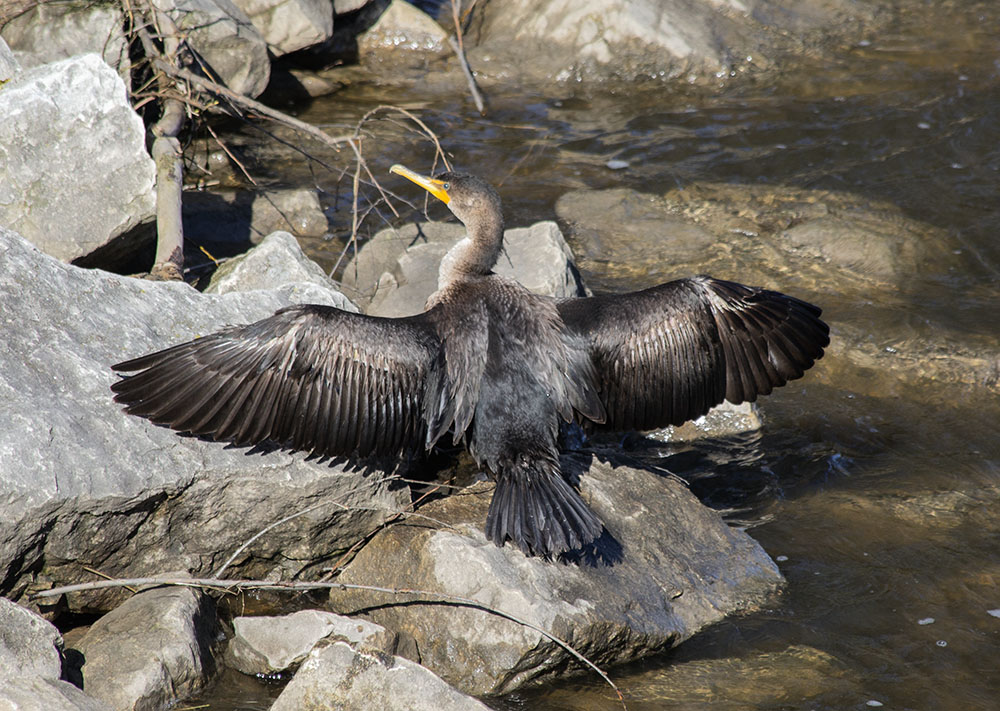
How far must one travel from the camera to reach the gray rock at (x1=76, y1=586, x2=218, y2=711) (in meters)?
3.34

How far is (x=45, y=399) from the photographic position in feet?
12.1

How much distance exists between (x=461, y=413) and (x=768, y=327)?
151 centimetres

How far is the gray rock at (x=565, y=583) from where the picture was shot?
369 cm

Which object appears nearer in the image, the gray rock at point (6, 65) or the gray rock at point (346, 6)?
the gray rock at point (6, 65)

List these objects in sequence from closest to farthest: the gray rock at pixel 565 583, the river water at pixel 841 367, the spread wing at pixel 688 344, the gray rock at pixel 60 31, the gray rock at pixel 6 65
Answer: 1. the gray rock at pixel 565 583
2. the river water at pixel 841 367
3. the spread wing at pixel 688 344
4. the gray rock at pixel 6 65
5. the gray rock at pixel 60 31

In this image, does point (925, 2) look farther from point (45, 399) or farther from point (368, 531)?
point (45, 399)

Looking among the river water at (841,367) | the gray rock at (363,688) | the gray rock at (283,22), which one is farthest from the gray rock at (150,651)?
the gray rock at (283,22)

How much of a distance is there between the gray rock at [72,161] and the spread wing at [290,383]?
1562mm

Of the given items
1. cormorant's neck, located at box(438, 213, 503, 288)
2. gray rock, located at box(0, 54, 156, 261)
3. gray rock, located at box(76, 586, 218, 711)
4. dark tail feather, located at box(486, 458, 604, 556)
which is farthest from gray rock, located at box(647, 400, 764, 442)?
gray rock, located at box(0, 54, 156, 261)

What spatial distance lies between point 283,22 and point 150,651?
21.0 ft

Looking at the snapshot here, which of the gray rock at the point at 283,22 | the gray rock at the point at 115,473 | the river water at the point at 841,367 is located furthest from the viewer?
the gray rock at the point at 283,22

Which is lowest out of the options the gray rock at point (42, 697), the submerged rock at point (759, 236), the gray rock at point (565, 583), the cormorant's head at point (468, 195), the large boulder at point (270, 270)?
the gray rock at point (565, 583)

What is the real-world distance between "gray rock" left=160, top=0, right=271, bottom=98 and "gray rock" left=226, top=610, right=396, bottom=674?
5.11 meters

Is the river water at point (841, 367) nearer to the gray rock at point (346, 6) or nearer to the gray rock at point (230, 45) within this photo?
the gray rock at point (230, 45)
